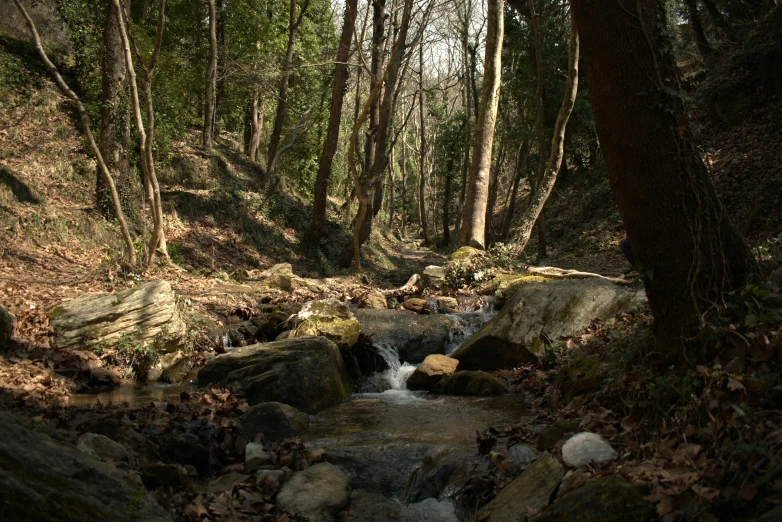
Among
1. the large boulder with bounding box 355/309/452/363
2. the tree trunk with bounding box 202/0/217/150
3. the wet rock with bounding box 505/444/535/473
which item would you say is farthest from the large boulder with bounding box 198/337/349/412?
the tree trunk with bounding box 202/0/217/150

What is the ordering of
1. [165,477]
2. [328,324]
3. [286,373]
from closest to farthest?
1. [165,477]
2. [286,373]
3. [328,324]

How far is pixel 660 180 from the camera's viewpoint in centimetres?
435

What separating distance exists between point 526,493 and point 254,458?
2.55 m

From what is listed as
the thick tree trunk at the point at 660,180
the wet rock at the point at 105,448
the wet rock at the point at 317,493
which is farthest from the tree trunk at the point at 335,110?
the wet rock at the point at 105,448

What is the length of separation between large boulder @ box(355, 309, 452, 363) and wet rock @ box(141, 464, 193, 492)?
586cm

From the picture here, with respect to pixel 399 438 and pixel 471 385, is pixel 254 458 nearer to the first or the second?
pixel 399 438

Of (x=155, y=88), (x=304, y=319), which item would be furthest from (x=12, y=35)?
(x=304, y=319)

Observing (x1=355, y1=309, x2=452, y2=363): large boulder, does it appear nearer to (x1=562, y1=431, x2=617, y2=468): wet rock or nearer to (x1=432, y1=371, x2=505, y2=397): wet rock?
(x1=432, y1=371, x2=505, y2=397): wet rock

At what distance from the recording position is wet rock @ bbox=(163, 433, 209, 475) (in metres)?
5.14

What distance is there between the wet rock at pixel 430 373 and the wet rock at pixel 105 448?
487 centimetres

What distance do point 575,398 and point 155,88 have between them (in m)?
17.9

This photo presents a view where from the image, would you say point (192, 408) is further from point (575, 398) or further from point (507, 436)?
point (575, 398)

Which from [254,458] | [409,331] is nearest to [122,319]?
[254,458]

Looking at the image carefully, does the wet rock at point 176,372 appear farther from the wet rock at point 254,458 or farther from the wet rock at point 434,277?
the wet rock at point 434,277
